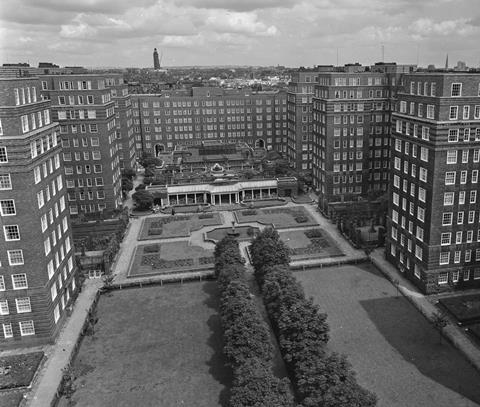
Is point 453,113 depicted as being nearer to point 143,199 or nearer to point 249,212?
point 249,212

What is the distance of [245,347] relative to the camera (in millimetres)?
52781

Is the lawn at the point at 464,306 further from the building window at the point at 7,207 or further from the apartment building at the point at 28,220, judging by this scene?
the building window at the point at 7,207

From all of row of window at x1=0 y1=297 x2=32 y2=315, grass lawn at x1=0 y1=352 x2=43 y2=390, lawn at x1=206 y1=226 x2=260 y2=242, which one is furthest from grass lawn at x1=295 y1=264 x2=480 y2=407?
row of window at x1=0 y1=297 x2=32 y2=315

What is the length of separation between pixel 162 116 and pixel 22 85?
135m

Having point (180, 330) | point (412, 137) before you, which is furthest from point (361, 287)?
point (180, 330)

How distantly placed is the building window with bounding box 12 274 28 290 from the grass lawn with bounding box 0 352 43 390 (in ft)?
29.6

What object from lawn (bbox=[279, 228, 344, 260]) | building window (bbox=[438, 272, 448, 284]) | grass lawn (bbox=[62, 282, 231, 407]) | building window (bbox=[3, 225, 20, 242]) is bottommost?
grass lawn (bbox=[62, 282, 231, 407])

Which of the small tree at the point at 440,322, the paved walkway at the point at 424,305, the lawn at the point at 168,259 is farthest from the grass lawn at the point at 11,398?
the paved walkway at the point at 424,305

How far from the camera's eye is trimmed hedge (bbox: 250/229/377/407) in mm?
43844

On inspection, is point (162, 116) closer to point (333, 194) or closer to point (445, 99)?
point (333, 194)

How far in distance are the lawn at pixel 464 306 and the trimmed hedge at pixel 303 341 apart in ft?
68.9

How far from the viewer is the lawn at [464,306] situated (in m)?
65.4

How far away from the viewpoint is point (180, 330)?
2643 inches

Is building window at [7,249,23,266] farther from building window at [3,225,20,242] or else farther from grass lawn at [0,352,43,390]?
grass lawn at [0,352,43,390]
